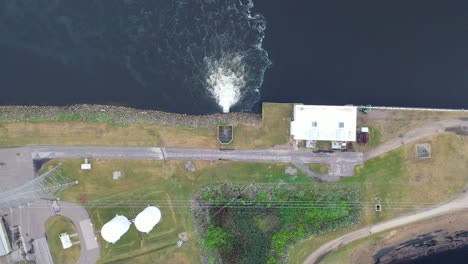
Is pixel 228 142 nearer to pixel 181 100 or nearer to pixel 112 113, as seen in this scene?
pixel 181 100

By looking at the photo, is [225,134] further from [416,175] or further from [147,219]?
[416,175]

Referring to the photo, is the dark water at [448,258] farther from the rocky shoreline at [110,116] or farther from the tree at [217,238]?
the rocky shoreline at [110,116]

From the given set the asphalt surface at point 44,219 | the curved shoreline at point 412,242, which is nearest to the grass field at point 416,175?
the curved shoreline at point 412,242

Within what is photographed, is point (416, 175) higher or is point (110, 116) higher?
point (110, 116)

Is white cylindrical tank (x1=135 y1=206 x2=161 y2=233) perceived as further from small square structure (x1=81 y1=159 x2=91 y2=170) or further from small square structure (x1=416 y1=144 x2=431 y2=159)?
small square structure (x1=416 y1=144 x2=431 y2=159)

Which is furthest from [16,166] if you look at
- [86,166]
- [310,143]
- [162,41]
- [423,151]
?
[423,151]

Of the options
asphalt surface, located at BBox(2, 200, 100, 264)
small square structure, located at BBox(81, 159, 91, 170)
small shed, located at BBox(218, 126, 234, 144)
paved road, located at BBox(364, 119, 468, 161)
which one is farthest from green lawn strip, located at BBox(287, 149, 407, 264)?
asphalt surface, located at BBox(2, 200, 100, 264)

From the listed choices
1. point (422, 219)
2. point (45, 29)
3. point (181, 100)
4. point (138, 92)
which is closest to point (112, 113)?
point (138, 92)
